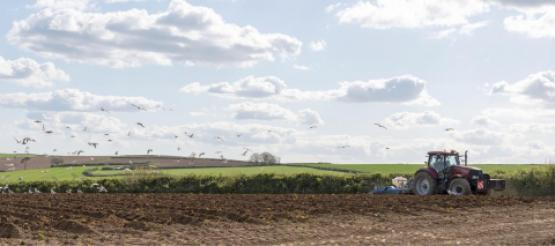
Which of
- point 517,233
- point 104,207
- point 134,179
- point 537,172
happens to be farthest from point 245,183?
point 517,233

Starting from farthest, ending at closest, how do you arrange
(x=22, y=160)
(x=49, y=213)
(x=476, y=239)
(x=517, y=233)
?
(x=22, y=160), (x=49, y=213), (x=517, y=233), (x=476, y=239)

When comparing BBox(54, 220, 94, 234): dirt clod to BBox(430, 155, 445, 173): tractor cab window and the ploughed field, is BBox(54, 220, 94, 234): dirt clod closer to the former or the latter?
the ploughed field

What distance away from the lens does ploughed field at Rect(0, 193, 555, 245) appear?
769 inches

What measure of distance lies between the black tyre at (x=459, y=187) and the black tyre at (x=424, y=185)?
80 centimetres

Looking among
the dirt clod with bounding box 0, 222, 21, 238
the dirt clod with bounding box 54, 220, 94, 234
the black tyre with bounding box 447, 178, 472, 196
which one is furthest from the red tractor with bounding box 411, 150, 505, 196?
the dirt clod with bounding box 0, 222, 21, 238

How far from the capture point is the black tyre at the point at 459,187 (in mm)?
35219

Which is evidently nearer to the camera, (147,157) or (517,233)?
(517,233)

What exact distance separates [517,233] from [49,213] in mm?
14981

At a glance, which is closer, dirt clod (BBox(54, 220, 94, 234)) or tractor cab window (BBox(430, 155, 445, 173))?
dirt clod (BBox(54, 220, 94, 234))

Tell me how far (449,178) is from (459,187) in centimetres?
66

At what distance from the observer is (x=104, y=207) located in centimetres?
2842

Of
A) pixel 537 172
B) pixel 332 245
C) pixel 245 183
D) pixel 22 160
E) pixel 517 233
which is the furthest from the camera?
pixel 22 160

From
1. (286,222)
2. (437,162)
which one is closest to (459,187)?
(437,162)

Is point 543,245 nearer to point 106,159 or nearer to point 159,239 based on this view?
point 159,239
